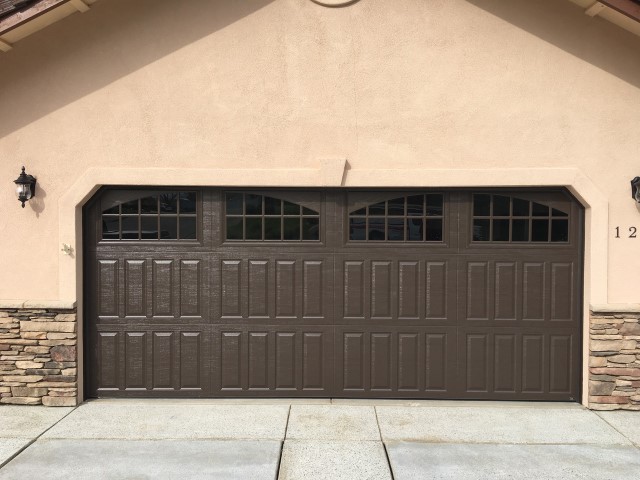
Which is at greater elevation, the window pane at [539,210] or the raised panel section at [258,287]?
the window pane at [539,210]

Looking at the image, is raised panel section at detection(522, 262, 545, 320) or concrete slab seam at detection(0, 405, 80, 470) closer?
concrete slab seam at detection(0, 405, 80, 470)

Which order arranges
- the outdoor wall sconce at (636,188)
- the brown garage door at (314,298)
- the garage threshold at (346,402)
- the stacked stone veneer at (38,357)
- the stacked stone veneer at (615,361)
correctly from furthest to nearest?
1. the brown garage door at (314,298)
2. the garage threshold at (346,402)
3. the stacked stone veneer at (38,357)
4. the stacked stone veneer at (615,361)
5. the outdoor wall sconce at (636,188)

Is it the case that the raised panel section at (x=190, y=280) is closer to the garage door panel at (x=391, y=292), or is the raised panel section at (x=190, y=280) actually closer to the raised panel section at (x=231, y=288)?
the raised panel section at (x=231, y=288)

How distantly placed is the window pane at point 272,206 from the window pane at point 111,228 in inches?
72.8

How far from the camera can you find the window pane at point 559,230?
22.7 feet

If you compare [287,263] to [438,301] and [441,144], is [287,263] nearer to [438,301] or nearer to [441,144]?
[438,301]

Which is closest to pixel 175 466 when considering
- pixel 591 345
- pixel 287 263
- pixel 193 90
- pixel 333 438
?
pixel 333 438

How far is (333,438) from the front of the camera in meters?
5.77

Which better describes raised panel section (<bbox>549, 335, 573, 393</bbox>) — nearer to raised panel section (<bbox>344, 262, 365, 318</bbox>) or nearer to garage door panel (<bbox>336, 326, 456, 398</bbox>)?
garage door panel (<bbox>336, 326, 456, 398</bbox>)

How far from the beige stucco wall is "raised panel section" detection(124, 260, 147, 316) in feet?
1.96

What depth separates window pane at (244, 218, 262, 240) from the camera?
7012mm

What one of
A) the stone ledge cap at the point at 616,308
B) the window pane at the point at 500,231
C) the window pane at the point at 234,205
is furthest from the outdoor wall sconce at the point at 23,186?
the stone ledge cap at the point at 616,308

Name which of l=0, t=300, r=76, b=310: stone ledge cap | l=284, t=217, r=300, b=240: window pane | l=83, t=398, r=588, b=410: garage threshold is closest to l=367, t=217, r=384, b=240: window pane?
l=284, t=217, r=300, b=240: window pane

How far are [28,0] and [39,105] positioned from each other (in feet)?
4.09
